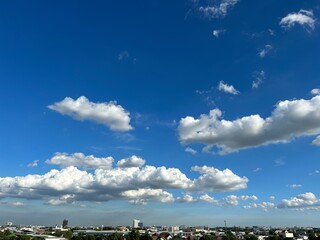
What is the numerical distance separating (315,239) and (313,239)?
199 cm

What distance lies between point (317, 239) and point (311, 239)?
622 centimetres

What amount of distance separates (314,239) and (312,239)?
1989 mm

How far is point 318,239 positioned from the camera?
170m

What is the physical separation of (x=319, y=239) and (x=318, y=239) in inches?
31.7

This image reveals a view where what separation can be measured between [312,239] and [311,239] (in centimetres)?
81

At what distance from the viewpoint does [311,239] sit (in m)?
177

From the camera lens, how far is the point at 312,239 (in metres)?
176

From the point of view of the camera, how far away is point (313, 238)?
178m

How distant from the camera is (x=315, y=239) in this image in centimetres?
17338

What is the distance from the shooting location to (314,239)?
174 m

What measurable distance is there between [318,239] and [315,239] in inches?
146

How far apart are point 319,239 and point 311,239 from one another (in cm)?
833

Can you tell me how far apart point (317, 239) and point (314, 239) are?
3434 millimetres

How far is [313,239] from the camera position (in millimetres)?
175250
